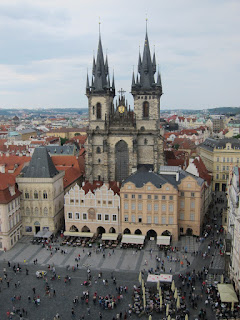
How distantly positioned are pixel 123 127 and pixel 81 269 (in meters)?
41.2

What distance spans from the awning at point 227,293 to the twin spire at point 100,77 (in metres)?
58.3

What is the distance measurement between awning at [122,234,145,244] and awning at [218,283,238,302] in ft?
68.7

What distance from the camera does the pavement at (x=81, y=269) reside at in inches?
1857

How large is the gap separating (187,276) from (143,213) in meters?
17.4

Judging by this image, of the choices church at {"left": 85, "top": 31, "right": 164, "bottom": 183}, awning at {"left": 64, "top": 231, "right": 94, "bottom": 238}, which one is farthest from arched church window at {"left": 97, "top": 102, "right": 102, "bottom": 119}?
awning at {"left": 64, "top": 231, "right": 94, "bottom": 238}

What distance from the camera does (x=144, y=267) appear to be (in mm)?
58812

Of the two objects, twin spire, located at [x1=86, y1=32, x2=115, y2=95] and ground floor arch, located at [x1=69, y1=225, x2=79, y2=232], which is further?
twin spire, located at [x1=86, y1=32, x2=115, y2=95]

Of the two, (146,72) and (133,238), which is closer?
(133,238)

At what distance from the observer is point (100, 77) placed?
92.5 metres

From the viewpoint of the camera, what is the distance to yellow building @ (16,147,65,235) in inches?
2851

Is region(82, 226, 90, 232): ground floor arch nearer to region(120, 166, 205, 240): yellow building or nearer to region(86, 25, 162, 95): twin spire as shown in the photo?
region(120, 166, 205, 240): yellow building

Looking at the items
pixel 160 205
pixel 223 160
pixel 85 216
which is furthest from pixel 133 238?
pixel 223 160

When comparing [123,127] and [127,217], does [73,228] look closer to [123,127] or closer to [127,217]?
[127,217]

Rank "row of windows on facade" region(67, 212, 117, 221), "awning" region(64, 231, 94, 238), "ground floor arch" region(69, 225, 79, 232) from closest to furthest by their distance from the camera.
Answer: "awning" region(64, 231, 94, 238) < "row of windows on facade" region(67, 212, 117, 221) < "ground floor arch" region(69, 225, 79, 232)
